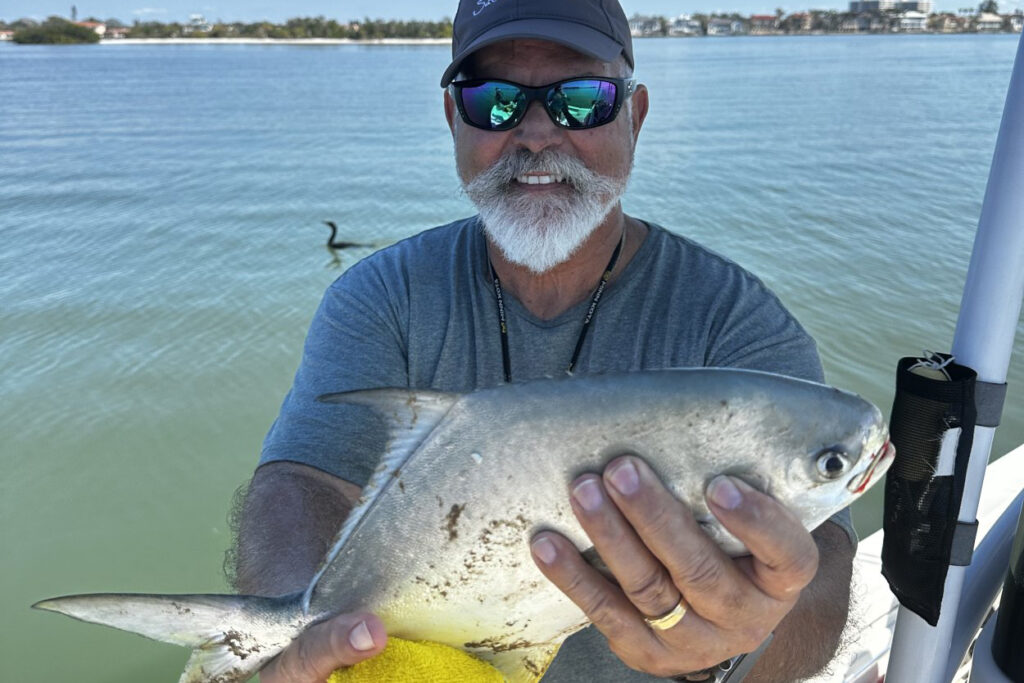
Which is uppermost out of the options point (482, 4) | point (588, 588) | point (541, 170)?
point (482, 4)

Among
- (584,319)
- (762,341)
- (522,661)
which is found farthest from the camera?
(584,319)

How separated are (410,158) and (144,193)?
633cm

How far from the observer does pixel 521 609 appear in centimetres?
149

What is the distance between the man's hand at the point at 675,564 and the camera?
1.33 m

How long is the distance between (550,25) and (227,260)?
10.6 m

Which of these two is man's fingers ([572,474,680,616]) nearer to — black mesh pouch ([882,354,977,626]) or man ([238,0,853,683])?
man ([238,0,853,683])

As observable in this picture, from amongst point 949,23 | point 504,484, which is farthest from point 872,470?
point 949,23

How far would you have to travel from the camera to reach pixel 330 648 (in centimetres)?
144

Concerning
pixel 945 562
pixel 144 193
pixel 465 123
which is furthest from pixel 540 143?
pixel 144 193

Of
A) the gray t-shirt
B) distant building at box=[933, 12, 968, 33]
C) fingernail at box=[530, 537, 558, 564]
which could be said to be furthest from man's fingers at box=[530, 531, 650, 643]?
distant building at box=[933, 12, 968, 33]

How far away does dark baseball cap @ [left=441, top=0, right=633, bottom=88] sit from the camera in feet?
7.48

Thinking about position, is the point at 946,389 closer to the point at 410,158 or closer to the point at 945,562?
the point at 945,562

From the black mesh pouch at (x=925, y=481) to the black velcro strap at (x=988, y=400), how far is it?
0.05 meters

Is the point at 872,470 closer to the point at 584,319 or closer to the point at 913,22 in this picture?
the point at 584,319
